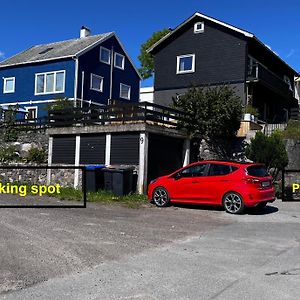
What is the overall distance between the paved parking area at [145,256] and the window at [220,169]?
5.20ft

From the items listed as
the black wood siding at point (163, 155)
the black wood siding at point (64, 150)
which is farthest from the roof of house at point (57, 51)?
the black wood siding at point (163, 155)

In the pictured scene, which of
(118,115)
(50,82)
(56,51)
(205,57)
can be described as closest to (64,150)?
(118,115)

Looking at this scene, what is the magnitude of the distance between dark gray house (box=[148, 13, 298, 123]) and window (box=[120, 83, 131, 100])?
22.0 feet

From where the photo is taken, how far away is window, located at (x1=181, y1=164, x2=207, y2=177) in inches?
584

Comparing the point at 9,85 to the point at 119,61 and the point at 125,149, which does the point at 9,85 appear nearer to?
the point at 119,61

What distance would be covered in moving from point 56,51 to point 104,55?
4074 mm

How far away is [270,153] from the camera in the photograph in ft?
63.1

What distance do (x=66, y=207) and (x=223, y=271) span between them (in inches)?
326

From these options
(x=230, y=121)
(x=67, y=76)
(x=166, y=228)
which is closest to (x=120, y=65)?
(x=67, y=76)

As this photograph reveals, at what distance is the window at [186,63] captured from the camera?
34031 mm

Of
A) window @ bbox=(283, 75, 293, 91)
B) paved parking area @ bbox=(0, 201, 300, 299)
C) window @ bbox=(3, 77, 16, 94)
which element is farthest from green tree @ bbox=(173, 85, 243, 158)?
window @ bbox=(3, 77, 16, 94)

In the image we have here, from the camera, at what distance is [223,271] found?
706cm

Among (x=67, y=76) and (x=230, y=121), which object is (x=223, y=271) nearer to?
(x=230, y=121)

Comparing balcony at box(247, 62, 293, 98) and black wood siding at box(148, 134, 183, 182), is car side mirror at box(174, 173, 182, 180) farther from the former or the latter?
balcony at box(247, 62, 293, 98)
